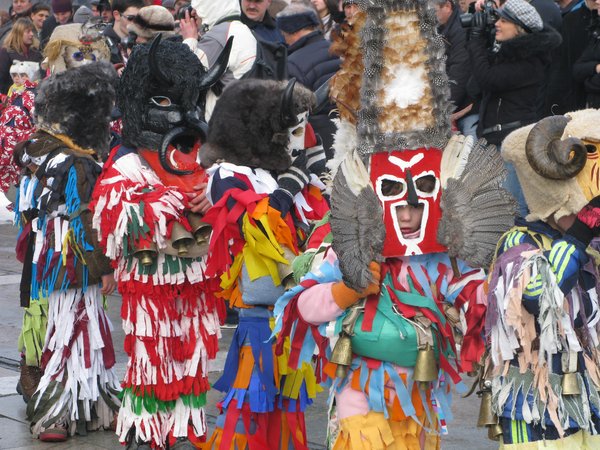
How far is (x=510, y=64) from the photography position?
7.88 metres

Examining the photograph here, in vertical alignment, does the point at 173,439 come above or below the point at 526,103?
below

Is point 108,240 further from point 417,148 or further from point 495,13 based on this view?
point 495,13

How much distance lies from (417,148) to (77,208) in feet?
8.48

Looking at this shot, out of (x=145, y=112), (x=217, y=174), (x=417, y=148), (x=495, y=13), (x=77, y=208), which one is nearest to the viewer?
(x=417, y=148)

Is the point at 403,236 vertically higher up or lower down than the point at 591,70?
lower down

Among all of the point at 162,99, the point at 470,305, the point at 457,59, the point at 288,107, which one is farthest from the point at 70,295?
the point at 457,59

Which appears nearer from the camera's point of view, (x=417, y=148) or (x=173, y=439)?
(x=417, y=148)

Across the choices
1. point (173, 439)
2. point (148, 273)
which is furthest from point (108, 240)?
point (173, 439)

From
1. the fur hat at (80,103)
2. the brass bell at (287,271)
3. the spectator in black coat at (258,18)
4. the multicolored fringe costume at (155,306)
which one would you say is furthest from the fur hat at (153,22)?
the brass bell at (287,271)

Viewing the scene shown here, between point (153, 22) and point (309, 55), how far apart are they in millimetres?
1179

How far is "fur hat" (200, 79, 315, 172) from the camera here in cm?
516

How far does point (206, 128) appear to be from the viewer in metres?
5.54

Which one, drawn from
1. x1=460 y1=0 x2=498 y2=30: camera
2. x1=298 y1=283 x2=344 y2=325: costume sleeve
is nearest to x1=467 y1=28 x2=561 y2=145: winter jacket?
x1=460 y1=0 x2=498 y2=30: camera

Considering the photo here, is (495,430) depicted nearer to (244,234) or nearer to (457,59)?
(244,234)
